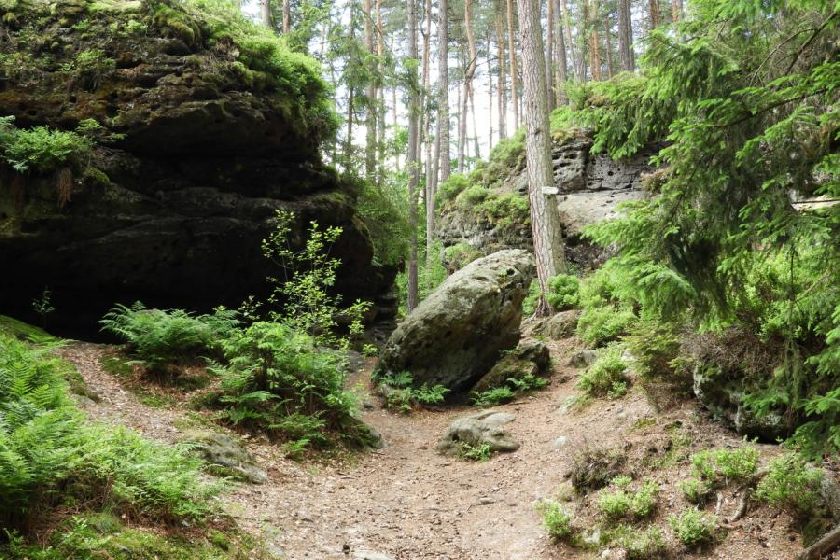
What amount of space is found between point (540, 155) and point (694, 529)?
11.5m

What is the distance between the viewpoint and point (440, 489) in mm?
7129

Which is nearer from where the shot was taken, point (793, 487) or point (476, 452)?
point (793, 487)

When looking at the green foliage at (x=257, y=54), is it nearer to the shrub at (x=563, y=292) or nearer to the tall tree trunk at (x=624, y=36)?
the shrub at (x=563, y=292)

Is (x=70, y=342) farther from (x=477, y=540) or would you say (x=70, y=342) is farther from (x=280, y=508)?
(x=477, y=540)

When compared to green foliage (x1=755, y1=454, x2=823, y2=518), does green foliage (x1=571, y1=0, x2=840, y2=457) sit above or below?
above

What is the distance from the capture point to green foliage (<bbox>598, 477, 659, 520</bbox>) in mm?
4926

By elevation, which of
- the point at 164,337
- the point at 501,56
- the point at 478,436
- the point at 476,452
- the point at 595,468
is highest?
the point at 501,56

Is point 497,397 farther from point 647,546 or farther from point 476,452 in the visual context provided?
point 647,546

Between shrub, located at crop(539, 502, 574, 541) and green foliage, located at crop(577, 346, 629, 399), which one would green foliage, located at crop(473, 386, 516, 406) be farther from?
shrub, located at crop(539, 502, 574, 541)

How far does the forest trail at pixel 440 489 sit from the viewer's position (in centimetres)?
493

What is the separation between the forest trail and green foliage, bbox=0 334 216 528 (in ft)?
3.46

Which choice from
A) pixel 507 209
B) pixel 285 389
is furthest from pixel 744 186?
pixel 507 209

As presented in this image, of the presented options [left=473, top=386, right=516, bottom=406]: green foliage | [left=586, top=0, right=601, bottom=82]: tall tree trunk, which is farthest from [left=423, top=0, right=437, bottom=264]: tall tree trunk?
[left=473, top=386, right=516, bottom=406]: green foliage

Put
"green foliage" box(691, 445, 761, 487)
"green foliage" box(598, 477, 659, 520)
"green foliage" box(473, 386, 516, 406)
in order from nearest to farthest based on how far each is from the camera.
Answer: "green foliage" box(691, 445, 761, 487) → "green foliage" box(598, 477, 659, 520) → "green foliage" box(473, 386, 516, 406)
